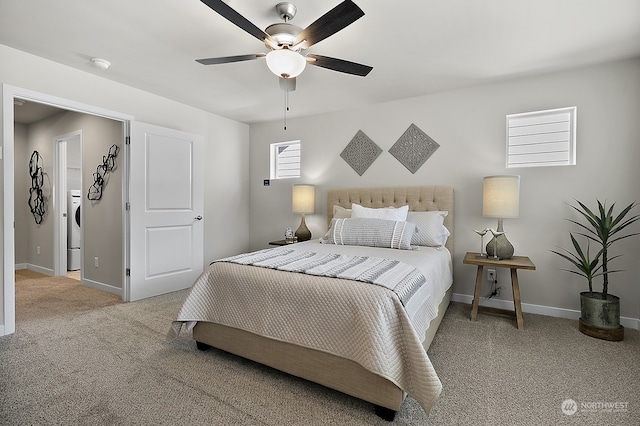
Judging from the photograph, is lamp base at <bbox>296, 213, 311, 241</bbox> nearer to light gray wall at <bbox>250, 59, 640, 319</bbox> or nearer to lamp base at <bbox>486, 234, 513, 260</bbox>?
light gray wall at <bbox>250, 59, 640, 319</bbox>

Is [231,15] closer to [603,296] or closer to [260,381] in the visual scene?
[260,381]

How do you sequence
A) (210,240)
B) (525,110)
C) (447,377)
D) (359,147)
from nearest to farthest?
(447,377) < (525,110) < (359,147) < (210,240)

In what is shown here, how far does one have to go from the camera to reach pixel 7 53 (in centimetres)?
263

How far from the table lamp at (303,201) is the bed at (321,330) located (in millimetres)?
1809

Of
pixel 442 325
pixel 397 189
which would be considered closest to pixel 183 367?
pixel 442 325

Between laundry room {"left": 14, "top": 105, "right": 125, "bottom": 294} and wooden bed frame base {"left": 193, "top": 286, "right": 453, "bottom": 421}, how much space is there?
220cm

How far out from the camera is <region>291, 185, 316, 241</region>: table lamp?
4.19 m

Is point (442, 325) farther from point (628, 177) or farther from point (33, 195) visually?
point (33, 195)

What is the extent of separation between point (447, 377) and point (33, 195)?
6.53 metres

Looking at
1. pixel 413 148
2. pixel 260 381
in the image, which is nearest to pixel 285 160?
pixel 413 148

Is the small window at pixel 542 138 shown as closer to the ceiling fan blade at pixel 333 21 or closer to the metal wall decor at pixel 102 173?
the ceiling fan blade at pixel 333 21

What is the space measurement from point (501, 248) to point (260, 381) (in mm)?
2482

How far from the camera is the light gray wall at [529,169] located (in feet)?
9.21

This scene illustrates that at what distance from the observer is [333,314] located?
5.57 ft
